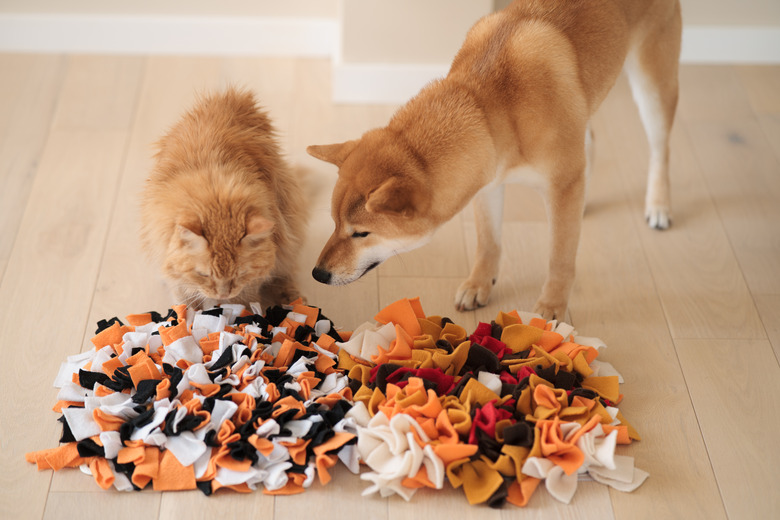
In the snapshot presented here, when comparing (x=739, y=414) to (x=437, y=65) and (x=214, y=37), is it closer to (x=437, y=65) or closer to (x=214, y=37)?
(x=437, y=65)

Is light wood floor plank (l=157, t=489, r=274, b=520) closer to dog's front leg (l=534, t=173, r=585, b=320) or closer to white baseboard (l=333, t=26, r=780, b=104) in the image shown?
dog's front leg (l=534, t=173, r=585, b=320)

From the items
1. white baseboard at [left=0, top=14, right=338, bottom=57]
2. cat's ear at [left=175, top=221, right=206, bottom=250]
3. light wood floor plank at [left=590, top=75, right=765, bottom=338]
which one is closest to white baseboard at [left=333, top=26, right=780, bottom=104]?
white baseboard at [left=0, top=14, right=338, bottom=57]

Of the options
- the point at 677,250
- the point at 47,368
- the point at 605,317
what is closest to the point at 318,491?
the point at 47,368

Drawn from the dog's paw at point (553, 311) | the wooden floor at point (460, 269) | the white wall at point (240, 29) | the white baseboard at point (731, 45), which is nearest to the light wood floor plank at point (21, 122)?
the wooden floor at point (460, 269)

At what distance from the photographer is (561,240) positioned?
191cm

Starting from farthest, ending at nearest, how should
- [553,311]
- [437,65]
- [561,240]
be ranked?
[437,65], [553,311], [561,240]

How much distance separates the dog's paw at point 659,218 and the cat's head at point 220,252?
3.92ft

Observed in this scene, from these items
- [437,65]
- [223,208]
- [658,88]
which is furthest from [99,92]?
[658,88]

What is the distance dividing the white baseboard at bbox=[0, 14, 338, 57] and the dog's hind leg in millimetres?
1255

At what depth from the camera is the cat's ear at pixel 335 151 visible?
173 cm

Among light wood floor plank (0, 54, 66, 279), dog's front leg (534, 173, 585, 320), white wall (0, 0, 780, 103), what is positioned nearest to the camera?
dog's front leg (534, 173, 585, 320)

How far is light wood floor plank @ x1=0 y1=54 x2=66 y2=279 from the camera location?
2314mm

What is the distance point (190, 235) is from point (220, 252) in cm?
8

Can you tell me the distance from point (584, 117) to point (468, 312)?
598 millimetres
